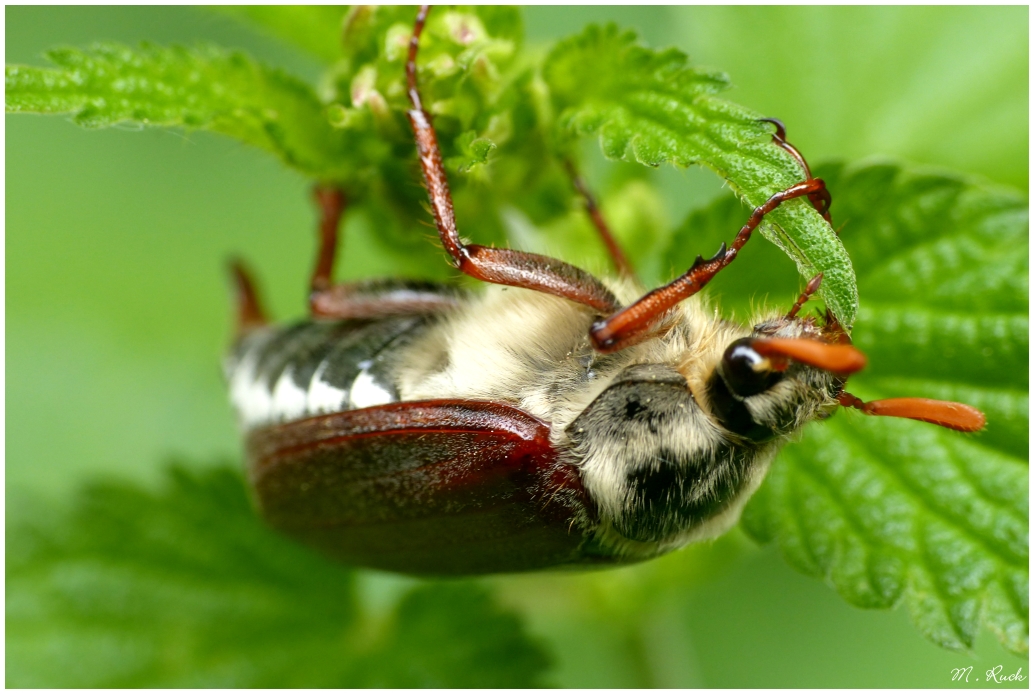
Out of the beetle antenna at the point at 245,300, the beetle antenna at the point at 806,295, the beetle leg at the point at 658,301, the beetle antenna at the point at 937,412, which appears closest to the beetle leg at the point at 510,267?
the beetle leg at the point at 658,301

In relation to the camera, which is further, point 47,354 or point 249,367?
point 47,354

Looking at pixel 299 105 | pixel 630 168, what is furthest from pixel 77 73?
pixel 630 168

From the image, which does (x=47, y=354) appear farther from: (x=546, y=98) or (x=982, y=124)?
(x=982, y=124)

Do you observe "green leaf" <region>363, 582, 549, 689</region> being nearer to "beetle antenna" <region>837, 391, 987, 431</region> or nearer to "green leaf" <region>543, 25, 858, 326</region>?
"beetle antenna" <region>837, 391, 987, 431</region>

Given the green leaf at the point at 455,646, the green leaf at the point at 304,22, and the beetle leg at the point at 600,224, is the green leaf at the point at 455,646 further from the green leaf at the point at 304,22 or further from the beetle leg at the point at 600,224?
the green leaf at the point at 304,22

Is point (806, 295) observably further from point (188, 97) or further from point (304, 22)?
point (304, 22)

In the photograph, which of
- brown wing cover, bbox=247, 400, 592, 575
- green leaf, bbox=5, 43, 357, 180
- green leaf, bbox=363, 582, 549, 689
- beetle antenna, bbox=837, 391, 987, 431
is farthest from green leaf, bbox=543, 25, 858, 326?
green leaf, bbox=363, 582, 549, 689
